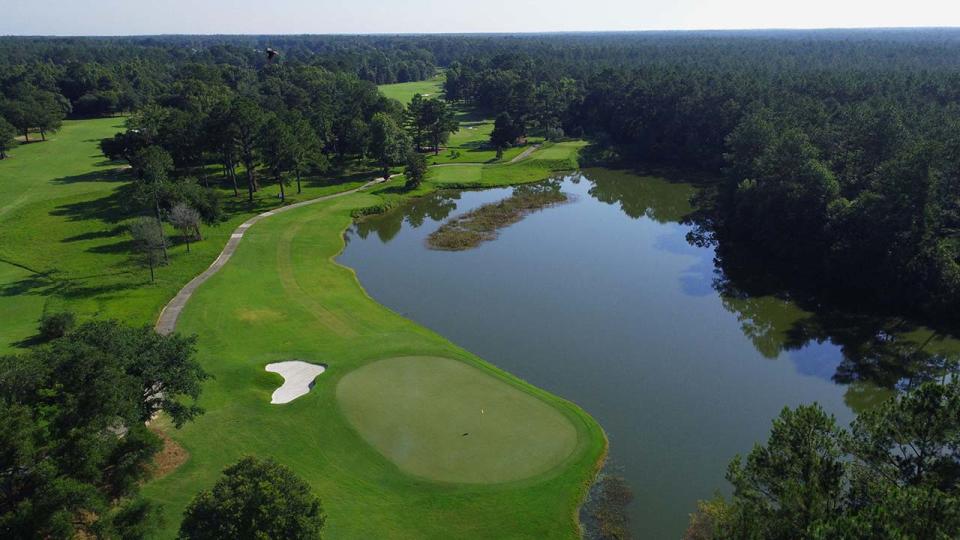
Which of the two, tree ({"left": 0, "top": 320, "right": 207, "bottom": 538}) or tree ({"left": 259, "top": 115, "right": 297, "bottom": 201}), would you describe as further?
tree ({"left": 259, "top": 115, "right": 297, "bottom": 201})

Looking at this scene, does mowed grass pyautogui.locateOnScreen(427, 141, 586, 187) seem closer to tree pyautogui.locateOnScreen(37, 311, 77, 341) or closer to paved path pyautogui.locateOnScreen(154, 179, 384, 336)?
paved path pyautogui.locateOnScreen(154, 179, 384, 336)

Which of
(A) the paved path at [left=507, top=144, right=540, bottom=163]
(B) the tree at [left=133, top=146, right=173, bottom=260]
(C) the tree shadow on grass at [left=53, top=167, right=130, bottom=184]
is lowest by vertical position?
(A) the paved path at [left=507, top=144, right=540, bottom=163]

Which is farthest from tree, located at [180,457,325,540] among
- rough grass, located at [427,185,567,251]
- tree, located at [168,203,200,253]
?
rough grass, located at [427,185,567,251]

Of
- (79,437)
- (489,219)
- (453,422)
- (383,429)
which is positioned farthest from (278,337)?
(489,219)

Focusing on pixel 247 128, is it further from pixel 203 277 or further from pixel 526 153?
pixel 526 153

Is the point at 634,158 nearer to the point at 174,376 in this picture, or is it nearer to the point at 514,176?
the point at 514,176

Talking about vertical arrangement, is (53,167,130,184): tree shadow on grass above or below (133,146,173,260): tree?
below
